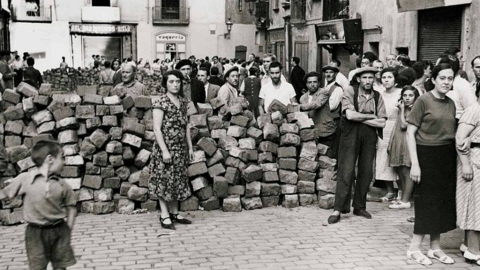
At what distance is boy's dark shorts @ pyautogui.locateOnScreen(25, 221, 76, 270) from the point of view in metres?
4.96

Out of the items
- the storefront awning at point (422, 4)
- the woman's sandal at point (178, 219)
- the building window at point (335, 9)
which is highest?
the building window at point (335, 9)

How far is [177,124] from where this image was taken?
7914 mm

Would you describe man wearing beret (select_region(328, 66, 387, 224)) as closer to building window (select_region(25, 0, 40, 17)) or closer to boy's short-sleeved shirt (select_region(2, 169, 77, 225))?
boy's short-sleeved shirt (select_region(2, 169, 77, 225))

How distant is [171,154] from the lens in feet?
26.1

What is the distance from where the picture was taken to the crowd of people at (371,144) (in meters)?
6.34

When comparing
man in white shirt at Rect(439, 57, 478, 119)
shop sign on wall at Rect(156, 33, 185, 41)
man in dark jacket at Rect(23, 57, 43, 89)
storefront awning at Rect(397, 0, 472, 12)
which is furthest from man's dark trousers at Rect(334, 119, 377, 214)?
shop sign on wall at Rect(156, 33, 185, 41)

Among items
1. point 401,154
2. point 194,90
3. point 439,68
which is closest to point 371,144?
point 401,154

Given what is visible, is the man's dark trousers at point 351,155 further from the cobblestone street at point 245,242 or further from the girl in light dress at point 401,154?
the girl in light dress at point 401,154

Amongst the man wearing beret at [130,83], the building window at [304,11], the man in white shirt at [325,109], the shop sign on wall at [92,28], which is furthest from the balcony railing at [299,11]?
the man in white shirt at [325,109]

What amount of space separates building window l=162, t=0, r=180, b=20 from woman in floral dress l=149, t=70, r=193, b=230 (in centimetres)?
3609

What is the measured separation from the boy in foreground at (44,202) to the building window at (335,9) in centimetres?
1920

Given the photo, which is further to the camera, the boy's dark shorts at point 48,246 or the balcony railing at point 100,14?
the balcony railing at point 100,14

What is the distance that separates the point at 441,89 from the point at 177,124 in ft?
10.2

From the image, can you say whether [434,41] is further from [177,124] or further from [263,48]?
[263,48]
